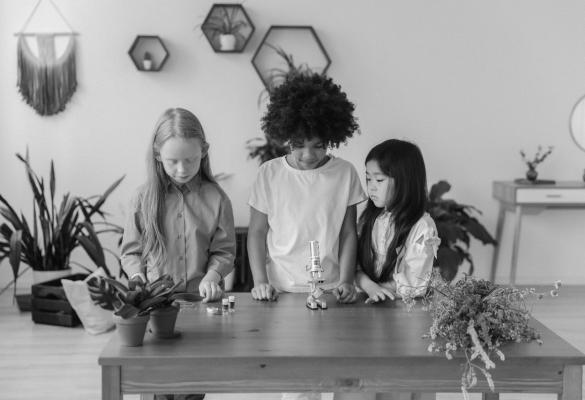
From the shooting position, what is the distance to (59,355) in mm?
3760

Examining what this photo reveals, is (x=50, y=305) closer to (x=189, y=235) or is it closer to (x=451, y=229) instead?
(x=189, y=235)

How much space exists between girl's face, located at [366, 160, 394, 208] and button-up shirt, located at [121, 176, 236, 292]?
1.54 feet

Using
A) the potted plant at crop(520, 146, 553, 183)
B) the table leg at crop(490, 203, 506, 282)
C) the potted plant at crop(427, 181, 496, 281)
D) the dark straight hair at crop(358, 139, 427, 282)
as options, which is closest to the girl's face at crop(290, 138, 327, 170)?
the dark straight hair at crop(358, 139, 427, 282)

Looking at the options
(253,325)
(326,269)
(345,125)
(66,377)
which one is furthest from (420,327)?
(66,377)

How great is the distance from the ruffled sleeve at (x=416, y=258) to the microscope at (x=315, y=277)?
264mm

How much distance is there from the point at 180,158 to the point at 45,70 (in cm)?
339

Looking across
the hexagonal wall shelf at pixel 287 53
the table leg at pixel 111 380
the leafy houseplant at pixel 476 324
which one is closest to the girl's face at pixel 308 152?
the leafy houseplant at pixel 476 324

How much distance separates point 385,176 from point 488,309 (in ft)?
2.44

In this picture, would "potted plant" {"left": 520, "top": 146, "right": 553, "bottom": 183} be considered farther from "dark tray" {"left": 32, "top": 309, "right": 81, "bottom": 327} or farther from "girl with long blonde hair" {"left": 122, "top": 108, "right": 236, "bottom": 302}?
"girl with long blonde hair" {"left": 122, "top": 108, "right": 236, "bottom": 302}

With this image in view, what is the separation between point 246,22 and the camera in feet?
17.1

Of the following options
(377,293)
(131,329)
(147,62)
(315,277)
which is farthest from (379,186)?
(147,62)

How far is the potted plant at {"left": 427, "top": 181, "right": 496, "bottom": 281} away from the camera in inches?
189

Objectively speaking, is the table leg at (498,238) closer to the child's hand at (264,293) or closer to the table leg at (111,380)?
the child's hand at (264,293)

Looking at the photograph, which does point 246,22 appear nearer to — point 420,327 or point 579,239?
point 579,239
